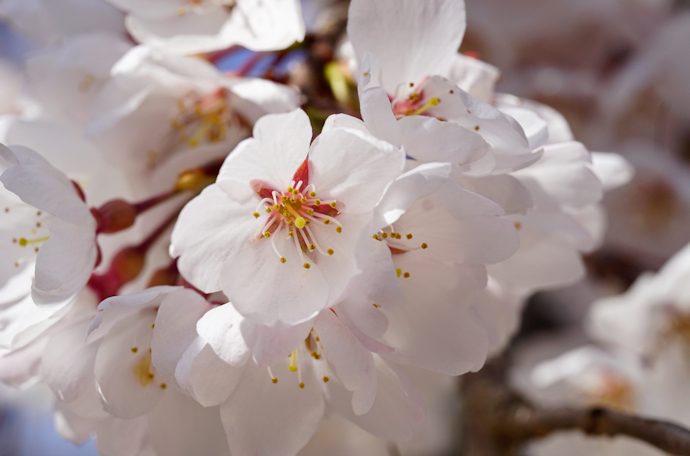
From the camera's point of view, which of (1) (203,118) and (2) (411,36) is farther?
(1) (203,118)

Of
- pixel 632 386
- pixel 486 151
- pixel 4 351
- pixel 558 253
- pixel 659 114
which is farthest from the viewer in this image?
pixel 659 114

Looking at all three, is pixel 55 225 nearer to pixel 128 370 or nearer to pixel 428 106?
pixel 128 370

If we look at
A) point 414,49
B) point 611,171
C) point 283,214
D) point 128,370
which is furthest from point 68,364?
point 611,171

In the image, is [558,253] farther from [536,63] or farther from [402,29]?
[536,63]

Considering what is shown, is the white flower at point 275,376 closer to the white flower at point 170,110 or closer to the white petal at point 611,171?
the white flower at point 170,110

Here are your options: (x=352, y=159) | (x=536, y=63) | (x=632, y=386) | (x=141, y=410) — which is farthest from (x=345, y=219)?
(x=536, y=63)

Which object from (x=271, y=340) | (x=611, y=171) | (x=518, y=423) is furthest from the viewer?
(x=518, y=423)
